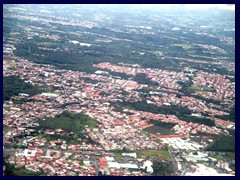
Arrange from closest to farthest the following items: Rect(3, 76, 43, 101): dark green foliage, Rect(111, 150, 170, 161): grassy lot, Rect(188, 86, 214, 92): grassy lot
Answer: Rect(111, 150, 170, 161): grassy lot < Rect(3, 76, 43, 101): dark green foliage < Rect(188, 86, 214, 92): grassy lot

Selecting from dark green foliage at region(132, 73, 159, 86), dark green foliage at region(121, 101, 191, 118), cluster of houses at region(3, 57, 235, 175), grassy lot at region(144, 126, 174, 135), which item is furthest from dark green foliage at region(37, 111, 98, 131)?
dark green foliage at region(132, 73, 159, 86)

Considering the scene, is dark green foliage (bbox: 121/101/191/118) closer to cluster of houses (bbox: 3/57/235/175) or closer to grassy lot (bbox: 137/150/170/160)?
cluster of houses (bbox: 3/57/235/175)

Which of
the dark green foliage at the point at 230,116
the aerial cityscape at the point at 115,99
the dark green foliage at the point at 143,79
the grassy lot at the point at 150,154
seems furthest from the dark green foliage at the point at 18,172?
the dark green foliage at the point at 143,79

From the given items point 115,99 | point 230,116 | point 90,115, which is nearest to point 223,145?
point 230,116

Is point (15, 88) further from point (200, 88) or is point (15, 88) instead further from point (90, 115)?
point (200, 88)

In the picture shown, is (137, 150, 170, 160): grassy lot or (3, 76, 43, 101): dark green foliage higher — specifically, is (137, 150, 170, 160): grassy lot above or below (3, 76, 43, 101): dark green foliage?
below
